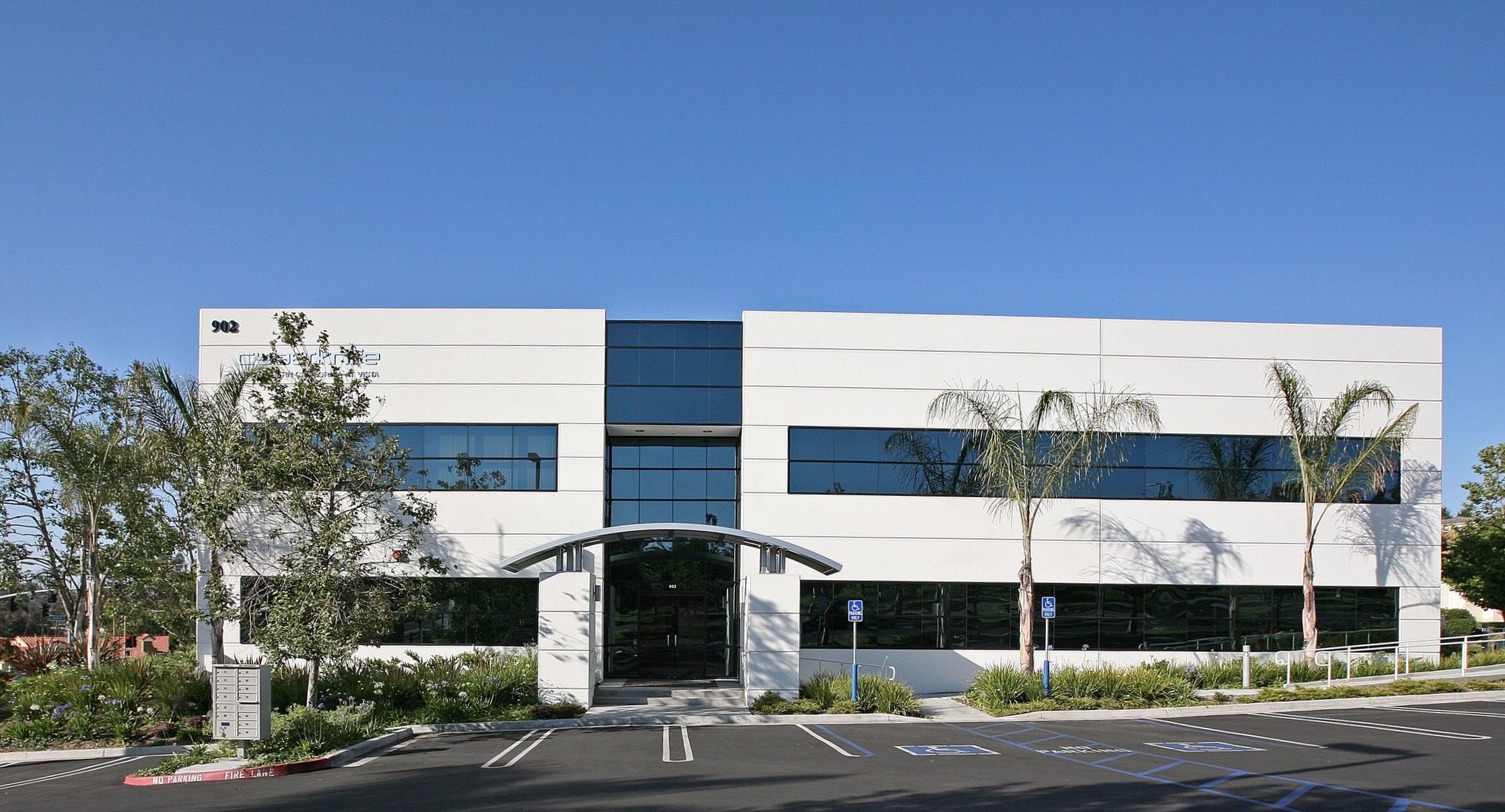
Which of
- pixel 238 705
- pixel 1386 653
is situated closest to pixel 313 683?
pixel 238 705

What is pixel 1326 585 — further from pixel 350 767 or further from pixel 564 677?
pixel 350 767

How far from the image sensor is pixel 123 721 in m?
17.1

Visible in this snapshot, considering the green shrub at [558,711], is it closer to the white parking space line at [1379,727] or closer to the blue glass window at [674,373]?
the blue glass window at [674,373]

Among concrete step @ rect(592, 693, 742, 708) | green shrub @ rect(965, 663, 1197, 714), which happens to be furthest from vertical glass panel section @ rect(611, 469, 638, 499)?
green shrub @ rect(965, 663, 1197, 714)

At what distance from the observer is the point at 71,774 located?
14.6 meters

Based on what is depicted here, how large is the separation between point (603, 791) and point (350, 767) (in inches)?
179

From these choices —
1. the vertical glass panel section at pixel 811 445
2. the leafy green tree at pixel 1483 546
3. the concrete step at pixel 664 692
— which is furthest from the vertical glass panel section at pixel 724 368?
the leafy green tree at pixel 1483 546

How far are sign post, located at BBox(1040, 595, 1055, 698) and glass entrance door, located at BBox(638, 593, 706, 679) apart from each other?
8.31 meters

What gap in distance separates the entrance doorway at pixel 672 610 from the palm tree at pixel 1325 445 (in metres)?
13.9

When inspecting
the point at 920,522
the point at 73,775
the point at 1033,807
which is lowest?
the point at 73,775

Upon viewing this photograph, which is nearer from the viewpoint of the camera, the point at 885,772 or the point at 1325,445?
the point at 885,772

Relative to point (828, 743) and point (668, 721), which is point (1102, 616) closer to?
point (828, 743)

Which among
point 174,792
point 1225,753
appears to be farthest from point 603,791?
point 1225,753

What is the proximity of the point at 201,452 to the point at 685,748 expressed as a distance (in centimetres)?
1049
